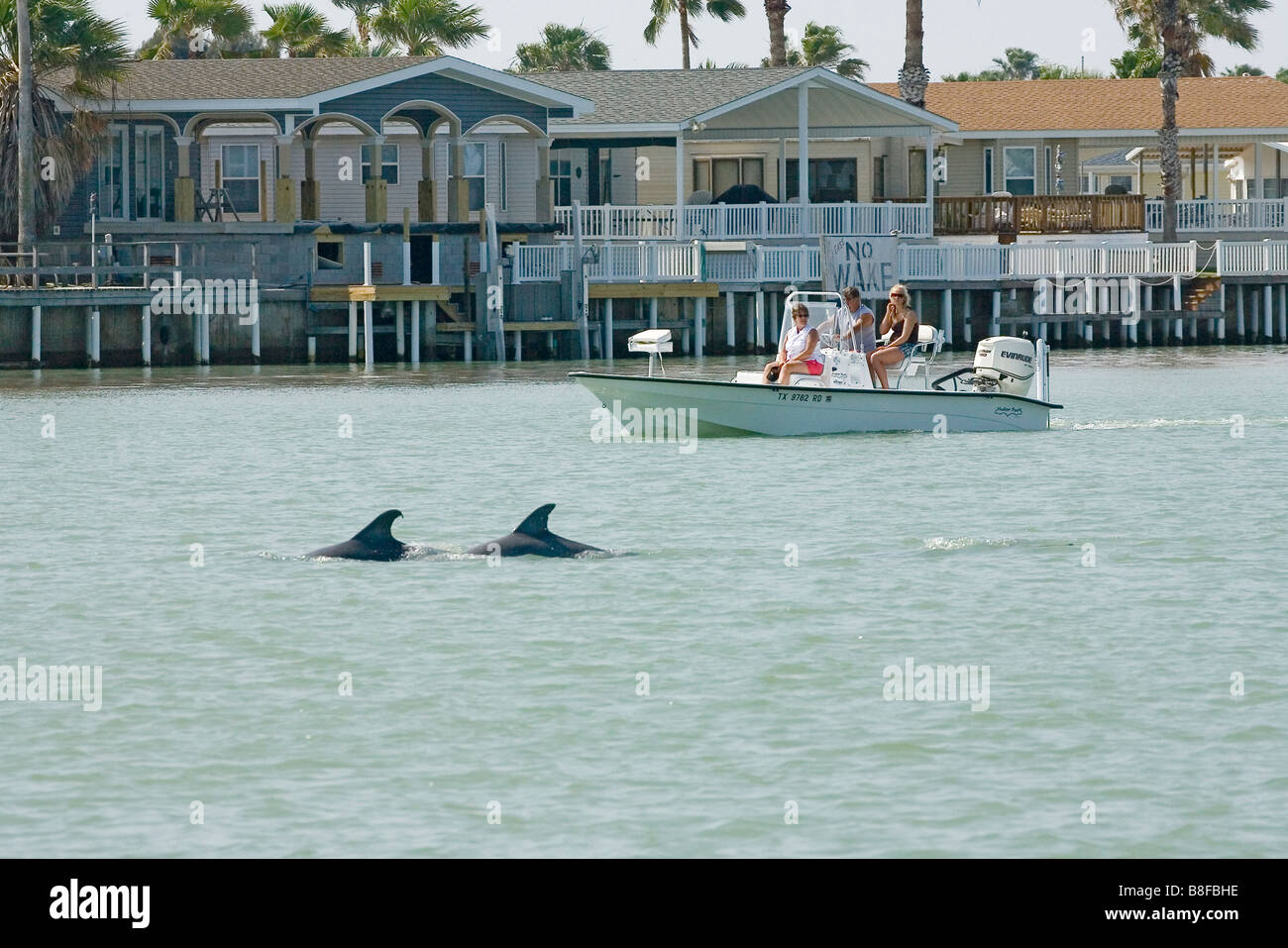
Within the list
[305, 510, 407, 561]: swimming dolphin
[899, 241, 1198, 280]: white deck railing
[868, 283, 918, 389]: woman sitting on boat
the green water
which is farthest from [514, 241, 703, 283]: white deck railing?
[305, 510, 407, 561]: swimming dolphin

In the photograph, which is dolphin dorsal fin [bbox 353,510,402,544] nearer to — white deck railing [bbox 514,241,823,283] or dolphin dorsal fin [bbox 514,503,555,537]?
dolphin dorsal fin [bbox 514,503,555,537]

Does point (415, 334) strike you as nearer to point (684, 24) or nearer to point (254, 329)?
point (254, 329)

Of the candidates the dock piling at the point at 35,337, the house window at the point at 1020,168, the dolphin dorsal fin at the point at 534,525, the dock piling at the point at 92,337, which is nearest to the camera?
the dolphin dorsal fin at the point at 534,525

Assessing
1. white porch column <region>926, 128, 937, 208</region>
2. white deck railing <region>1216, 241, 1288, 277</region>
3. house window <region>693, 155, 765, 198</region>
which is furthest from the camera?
house window <region>693, 155, 765, 198</region>

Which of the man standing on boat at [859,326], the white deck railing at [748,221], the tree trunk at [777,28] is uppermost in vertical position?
the tree trunk at [777,28]

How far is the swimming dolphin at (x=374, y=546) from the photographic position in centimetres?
1827

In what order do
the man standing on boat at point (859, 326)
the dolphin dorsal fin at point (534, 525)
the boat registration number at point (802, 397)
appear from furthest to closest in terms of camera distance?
the boat registration number at point (802, 397), the man standing on boat at point (859, 326), the dolphin dorsal fin at point (534, 525)

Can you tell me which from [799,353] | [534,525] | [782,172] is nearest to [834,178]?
[782,172]

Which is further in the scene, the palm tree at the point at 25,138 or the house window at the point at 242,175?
the house window at the point at 242,175

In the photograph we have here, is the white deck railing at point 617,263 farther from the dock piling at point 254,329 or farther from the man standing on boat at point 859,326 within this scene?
the man standing on boat at point 859,326

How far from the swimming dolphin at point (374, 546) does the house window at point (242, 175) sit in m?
32.8

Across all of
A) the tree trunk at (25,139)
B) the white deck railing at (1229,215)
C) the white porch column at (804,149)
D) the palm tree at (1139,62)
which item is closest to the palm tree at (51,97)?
the tree trunk at (25,139)

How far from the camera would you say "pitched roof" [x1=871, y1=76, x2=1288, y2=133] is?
60.6m

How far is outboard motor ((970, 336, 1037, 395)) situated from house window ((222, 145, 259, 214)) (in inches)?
1033
